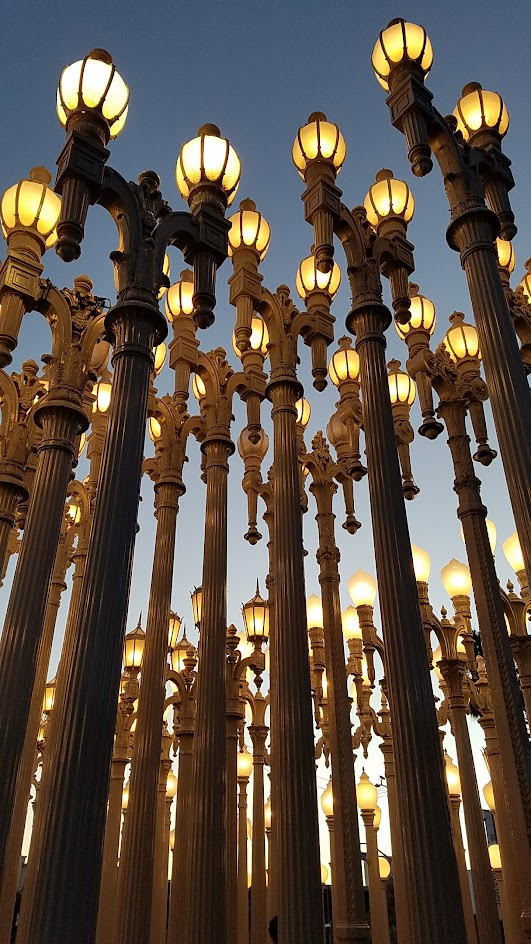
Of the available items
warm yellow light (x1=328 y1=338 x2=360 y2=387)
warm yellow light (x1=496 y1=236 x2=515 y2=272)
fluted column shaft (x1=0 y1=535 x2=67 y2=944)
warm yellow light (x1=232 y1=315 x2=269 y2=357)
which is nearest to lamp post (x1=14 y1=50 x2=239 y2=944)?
warm yellow light (x1=232 y1=315 x2=269 y2=357)

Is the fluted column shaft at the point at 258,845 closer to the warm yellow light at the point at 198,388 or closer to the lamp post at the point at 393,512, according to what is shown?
the warm yellow light at the point at 198,388

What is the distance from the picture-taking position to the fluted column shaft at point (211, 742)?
7.04 m

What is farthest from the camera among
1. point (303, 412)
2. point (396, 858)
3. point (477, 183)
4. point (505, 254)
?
point (396, 858)

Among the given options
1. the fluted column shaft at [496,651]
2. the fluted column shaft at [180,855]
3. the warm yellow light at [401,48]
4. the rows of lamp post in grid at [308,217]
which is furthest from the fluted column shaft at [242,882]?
the warm yellow light at [401,48]

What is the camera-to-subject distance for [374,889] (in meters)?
17.0

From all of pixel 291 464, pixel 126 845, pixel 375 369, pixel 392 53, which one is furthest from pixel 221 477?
pixel 392 53

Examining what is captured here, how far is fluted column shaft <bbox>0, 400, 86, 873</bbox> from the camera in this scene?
6.94 m

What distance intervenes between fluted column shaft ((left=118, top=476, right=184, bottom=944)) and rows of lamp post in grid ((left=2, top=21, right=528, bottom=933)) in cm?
174

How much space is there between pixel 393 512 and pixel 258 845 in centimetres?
1170

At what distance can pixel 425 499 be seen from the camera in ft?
83.8

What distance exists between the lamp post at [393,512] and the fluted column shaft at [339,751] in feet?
11.4

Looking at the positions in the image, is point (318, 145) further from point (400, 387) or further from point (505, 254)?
point (400, 387)

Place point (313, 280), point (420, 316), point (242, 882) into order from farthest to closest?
point (242, 882) < point (420, 316) < point (313, 280)

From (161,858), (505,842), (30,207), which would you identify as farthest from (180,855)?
(161,858)
